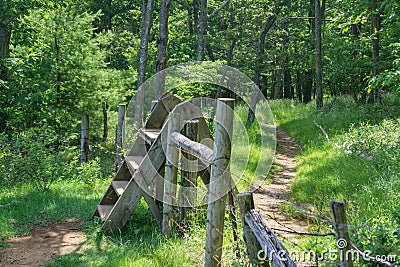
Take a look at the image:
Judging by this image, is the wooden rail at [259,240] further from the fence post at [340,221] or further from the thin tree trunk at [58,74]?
the thin tree trunk at [58,74]

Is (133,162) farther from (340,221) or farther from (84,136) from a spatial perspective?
(84,136)

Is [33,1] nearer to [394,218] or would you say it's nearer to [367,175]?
[367,175]

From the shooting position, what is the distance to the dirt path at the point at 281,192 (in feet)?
18.4

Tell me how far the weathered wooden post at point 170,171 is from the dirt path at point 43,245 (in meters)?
1.22

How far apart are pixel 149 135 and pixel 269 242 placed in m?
3.36

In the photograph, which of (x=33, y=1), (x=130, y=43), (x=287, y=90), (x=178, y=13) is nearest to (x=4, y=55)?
(x=33, y=1)

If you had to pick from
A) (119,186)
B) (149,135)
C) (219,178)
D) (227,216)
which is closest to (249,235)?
(219,178)

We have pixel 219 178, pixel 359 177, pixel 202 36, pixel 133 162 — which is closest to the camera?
pixel 219 178

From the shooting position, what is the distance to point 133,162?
6098 mm

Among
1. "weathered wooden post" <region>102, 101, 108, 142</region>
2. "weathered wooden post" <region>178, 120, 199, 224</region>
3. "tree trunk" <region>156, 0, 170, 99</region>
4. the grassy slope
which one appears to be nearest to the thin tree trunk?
"weathered wooden post" <region>102, 101, 108, 142</region>

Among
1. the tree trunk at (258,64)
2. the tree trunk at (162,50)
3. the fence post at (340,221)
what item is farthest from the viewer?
the tree trunk at (258,64)

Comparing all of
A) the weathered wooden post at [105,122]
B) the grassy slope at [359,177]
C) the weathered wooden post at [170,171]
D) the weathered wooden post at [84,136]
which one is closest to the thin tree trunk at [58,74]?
the weathered wooden post at [105,122]

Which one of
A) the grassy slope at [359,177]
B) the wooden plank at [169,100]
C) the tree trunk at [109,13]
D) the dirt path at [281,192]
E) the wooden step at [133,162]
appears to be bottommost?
the dirt path at [281,192]

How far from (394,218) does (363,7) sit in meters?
6.38
